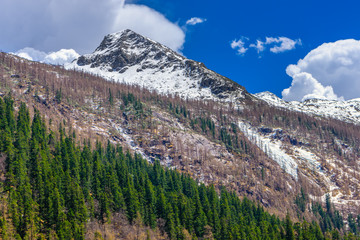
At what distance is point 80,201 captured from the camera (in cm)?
9188

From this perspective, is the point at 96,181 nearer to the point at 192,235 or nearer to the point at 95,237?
the point at 95,237

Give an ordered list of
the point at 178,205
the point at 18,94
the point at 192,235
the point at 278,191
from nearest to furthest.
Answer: the point at 192,235 → the point at 178,205 → the point at 18,94 → the point at 278,191

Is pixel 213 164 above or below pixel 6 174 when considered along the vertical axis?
above

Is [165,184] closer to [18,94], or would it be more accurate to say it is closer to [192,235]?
[192,235]

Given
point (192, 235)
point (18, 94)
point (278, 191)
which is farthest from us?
point (278, 191)

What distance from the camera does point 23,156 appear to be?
4060 inches

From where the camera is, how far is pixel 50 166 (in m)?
104

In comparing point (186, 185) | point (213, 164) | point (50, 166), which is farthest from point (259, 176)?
point (50, 166)

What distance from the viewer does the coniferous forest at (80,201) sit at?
268 ft

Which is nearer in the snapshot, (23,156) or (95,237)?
(95,237)

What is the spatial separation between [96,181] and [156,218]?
23.2 metres

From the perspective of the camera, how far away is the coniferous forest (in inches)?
3211

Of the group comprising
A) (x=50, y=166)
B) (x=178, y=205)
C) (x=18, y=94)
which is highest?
(x=18, y=94)

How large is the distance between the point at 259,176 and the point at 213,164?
30.6 metres
